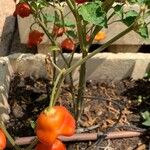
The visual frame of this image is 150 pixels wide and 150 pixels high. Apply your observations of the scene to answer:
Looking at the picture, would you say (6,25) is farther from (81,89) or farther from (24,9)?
(81,89)

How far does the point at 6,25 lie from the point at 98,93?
67 centimetres

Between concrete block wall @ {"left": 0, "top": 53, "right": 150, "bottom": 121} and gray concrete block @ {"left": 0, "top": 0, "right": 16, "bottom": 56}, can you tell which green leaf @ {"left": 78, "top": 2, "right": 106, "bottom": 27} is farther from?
gray concrete block @ {"left": 0, "top": 0, "right": 16, "bottom": 56}

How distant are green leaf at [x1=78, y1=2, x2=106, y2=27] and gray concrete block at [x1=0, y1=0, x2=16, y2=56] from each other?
106 cm

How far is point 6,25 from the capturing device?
7.82 ft

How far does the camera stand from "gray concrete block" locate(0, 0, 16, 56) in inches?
89.0

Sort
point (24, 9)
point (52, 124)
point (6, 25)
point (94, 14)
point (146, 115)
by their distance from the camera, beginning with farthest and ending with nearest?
point (6, 25)
point (146, 115)
point (24, 9)
point (94, 14)
point (52, 124)

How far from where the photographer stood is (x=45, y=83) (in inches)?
82.0

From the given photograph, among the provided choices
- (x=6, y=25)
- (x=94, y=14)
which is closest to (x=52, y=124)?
(x=94, y=14)

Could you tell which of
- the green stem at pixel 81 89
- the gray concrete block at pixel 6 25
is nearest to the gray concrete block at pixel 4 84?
the gray concrete block at pixel 6 25

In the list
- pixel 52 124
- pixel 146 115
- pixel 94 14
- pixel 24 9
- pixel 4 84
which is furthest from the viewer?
pixel 4 84

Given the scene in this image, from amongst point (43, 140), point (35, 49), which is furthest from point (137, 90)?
point (43, 140)

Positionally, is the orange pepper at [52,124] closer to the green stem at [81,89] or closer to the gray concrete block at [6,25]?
the green stem at [81,89]

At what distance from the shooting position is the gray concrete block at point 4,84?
6.22ft

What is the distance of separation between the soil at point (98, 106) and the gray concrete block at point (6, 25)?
0.23m
